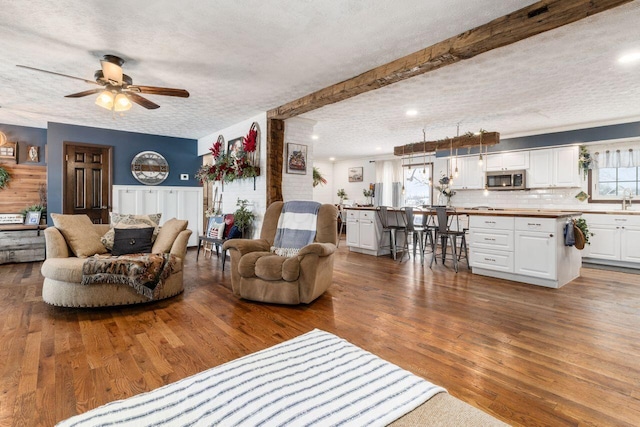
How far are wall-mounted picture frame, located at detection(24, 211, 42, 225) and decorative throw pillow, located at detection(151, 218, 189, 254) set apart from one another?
3485 mm

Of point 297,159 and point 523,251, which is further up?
point 297,159

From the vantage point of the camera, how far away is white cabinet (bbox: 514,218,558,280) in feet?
13.1

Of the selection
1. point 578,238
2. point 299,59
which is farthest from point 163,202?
point 578,238

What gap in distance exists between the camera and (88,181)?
20.5 ft

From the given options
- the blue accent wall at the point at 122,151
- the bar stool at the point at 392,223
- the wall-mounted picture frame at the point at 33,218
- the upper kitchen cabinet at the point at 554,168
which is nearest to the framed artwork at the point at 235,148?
the blue accent wall at the point at 122,151

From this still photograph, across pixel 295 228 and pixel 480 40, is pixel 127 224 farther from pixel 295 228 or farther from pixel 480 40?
pixel 480 40

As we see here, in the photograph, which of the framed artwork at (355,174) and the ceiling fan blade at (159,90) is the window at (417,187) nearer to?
the framed artwork at (355,174)

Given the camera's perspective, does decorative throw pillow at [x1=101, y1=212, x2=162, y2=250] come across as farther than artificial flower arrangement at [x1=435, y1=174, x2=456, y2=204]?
No

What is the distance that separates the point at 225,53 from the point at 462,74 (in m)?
2.59

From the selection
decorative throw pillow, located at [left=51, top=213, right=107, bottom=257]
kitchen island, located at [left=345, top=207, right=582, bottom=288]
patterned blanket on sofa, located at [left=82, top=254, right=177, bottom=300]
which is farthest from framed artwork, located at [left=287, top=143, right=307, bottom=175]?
decorative throw pillow, located at [left=51, top=213, right=107, bottom=257]

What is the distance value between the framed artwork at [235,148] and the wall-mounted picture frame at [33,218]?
3.50 m

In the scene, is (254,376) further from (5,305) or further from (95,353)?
(5,305)

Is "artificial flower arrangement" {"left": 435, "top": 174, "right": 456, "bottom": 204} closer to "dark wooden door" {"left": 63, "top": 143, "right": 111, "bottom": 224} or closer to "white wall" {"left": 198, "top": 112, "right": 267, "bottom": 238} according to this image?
"white wall" {"left": 198, "top": 112, "right": 267, "bottom": 238}

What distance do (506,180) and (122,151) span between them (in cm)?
782
